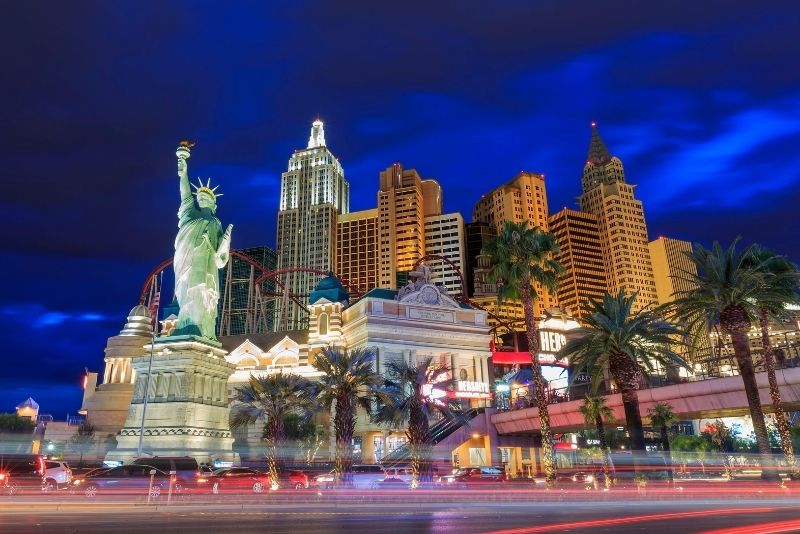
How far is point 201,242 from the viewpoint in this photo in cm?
6016

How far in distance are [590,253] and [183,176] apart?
512 feet

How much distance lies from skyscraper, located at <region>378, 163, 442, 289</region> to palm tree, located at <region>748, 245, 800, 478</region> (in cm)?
14190

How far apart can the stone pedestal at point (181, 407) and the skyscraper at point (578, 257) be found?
144455 millimetres

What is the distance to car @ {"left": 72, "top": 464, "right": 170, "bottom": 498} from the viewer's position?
90.8 ft

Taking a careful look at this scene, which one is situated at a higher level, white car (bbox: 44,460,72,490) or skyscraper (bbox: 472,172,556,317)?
skyscraper (bbox: 472,172,556,317)

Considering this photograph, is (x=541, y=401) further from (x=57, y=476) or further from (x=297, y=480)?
(x=57, y=476)

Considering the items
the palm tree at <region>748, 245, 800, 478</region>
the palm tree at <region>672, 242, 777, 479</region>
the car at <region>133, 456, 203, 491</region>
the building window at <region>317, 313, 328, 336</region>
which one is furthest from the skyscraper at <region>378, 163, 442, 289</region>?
the palm tree at <region>672, 242, 777, 479</region>

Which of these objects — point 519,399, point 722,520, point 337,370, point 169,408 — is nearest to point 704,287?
point 722,520

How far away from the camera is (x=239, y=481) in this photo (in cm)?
3247

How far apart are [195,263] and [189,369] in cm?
1081

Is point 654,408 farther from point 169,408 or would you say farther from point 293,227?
point 293,227

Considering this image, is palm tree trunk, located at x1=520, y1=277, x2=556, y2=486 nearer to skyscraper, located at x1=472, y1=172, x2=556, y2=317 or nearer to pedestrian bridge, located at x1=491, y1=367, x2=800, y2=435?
pedestrian bridge, located at x1=491, y1=367, x2=800, y2=435

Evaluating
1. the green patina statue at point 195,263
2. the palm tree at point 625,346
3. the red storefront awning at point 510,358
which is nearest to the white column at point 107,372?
the green patina statue at point 195,263

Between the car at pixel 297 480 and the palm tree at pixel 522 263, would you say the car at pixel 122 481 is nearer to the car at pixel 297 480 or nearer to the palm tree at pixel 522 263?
the car at pixel 297 480
